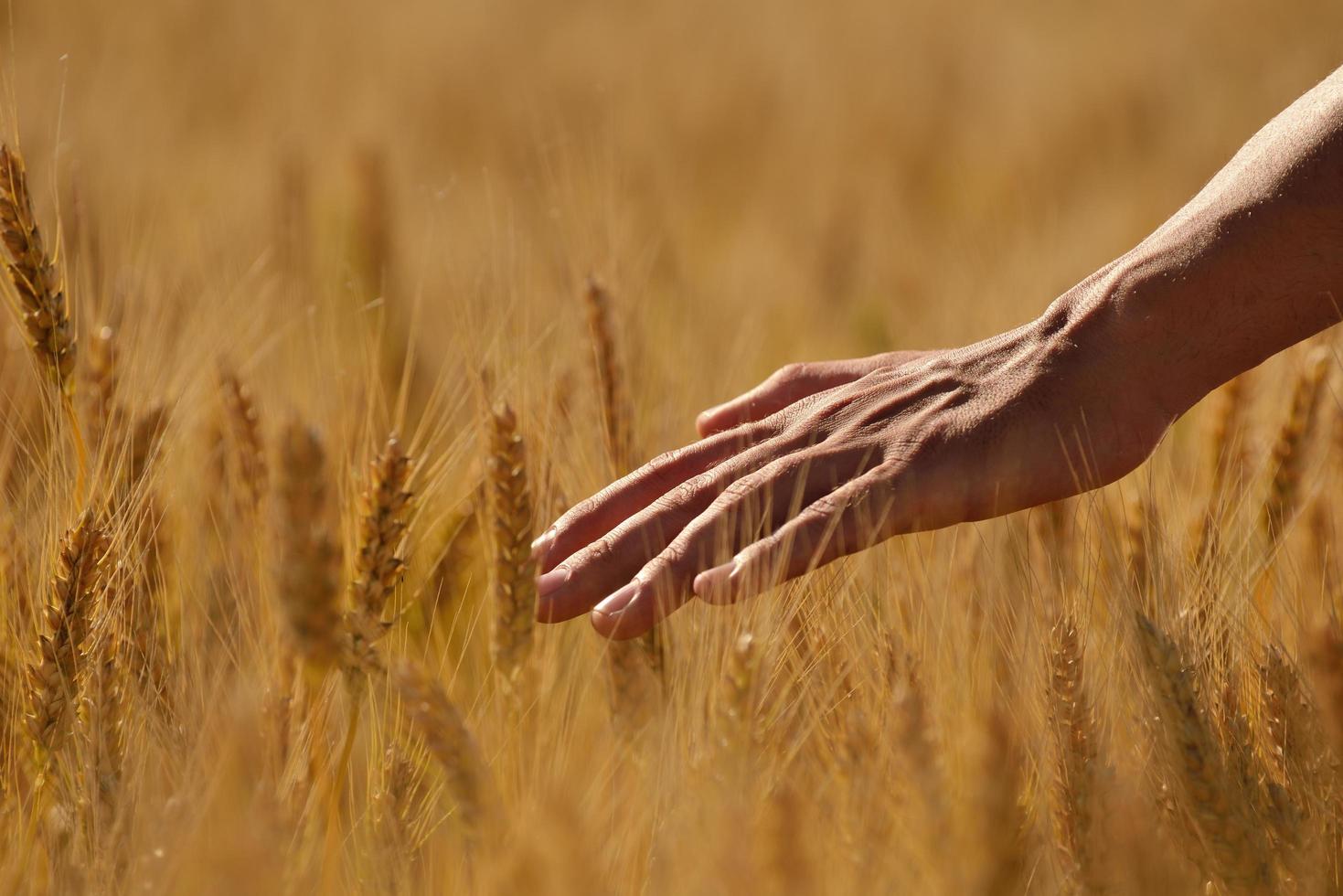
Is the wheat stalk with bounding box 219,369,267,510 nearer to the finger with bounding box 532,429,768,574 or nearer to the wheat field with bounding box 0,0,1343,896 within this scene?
the wheat field with bounding box 0,0,1343,896

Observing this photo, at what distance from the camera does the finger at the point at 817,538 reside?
3.72ft

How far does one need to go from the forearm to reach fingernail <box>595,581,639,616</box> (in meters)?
0.59

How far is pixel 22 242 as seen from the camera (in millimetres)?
1183

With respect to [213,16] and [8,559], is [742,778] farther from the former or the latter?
[213,16]

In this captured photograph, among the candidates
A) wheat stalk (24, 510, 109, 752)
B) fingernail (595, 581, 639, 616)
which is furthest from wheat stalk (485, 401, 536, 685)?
wheat stalk (24, 510, 109, 752)

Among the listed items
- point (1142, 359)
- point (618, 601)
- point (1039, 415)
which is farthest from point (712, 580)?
point (1142, 359)

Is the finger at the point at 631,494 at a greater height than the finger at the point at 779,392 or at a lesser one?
lesser

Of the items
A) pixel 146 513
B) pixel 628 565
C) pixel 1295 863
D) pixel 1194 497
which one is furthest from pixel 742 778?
pixel 1194 497

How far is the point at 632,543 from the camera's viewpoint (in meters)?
1.30

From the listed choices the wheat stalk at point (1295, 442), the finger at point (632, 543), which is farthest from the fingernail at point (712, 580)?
the wheat stalk at point (1295, 442)

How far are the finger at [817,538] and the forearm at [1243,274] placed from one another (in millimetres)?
319

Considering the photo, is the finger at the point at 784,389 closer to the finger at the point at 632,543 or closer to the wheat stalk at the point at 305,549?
the finger at the point at 632,543

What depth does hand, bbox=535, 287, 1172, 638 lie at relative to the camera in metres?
1.21

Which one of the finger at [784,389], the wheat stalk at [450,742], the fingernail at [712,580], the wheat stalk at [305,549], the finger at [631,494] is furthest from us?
the finger at [784,389]
